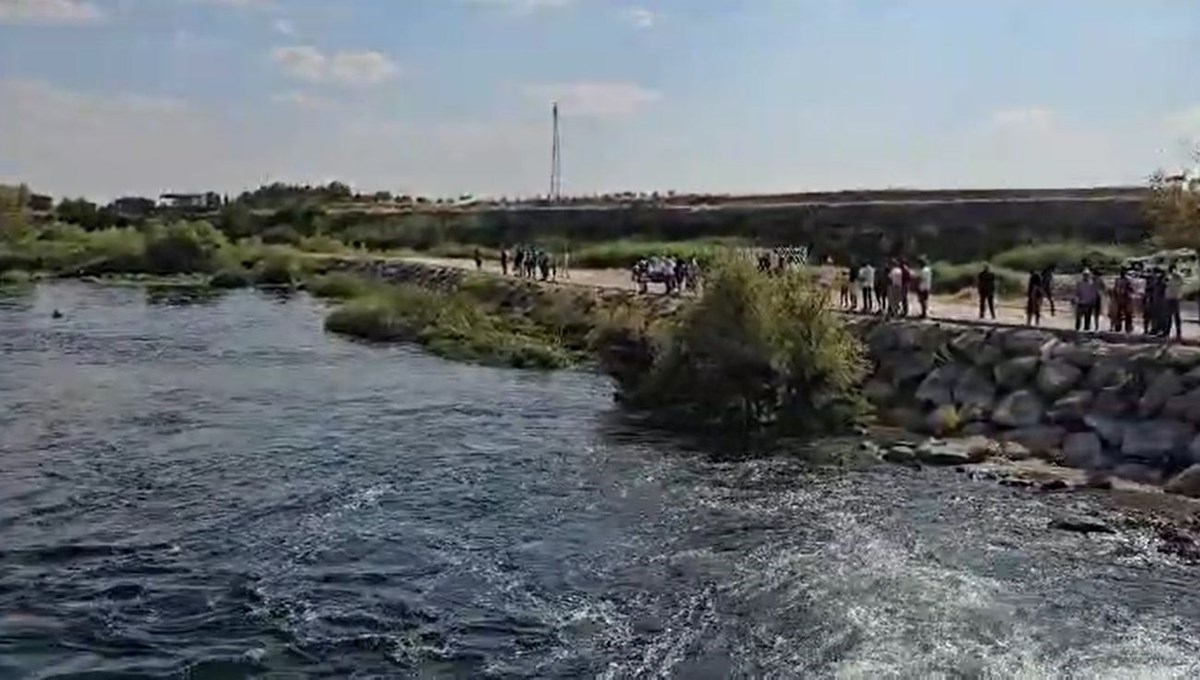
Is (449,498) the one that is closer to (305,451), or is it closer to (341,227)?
(305,451)

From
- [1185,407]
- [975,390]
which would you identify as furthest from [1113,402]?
[975,390]

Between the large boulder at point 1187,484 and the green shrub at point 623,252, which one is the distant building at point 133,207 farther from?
the large boulder at point 1187,484

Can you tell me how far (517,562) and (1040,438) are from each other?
13302 millimetres

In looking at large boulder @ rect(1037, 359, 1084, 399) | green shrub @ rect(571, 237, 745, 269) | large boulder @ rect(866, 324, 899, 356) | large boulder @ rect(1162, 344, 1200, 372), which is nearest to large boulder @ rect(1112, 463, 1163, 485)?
large boulder @ rect(1162, 344, 1200, 372)

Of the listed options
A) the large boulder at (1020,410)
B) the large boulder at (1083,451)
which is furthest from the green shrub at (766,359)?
the large boulder at (1083,451)

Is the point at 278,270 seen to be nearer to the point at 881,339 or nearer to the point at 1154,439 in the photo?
the point at 881,339

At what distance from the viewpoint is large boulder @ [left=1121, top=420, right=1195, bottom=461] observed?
27.2 meters

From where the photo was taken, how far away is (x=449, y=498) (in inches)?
982

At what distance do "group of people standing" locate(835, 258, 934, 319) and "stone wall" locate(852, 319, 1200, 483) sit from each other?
7.59 ft

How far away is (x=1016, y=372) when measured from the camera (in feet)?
105

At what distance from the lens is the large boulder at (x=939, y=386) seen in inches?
1291

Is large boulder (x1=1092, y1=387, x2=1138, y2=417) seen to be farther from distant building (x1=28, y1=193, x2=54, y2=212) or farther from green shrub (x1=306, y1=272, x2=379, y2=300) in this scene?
distant building (x1=28, y1=193, x2=54, y2=212)

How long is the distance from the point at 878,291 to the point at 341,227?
7791 cm

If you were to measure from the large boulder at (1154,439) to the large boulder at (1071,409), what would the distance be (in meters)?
1.30
